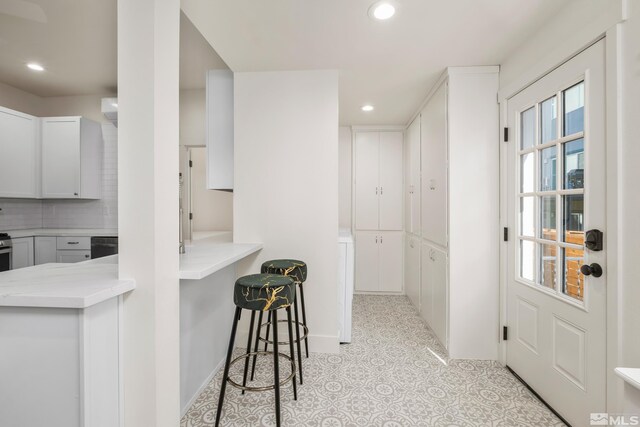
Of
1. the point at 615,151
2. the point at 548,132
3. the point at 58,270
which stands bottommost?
the point at 58,270

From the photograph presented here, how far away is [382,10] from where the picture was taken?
1.63 meters

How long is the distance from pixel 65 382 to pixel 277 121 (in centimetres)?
210

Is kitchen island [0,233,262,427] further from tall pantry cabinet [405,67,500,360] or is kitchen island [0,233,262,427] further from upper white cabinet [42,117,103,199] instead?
upper white cabinet [42,117,103,199]

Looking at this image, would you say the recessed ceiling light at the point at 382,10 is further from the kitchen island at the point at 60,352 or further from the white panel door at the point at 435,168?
the kitchen island at the point at 60,352

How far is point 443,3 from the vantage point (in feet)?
5.24

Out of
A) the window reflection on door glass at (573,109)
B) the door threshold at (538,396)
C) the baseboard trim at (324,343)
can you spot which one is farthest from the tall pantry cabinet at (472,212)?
the baseboard trim at (324,343)

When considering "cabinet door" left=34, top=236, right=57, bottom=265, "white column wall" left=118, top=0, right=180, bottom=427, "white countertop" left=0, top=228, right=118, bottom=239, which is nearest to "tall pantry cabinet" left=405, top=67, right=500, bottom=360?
"white column wall" left=118, top=0, right=180, bottom=427

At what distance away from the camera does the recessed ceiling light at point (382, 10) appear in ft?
5.22

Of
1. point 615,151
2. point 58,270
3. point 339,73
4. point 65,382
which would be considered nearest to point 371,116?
point 339,73

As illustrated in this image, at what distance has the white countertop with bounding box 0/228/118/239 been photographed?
3191mm

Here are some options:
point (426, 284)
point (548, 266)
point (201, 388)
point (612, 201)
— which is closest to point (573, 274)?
point (548, 266)

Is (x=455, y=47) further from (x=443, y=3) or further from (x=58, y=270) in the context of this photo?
(x=58, y=270)

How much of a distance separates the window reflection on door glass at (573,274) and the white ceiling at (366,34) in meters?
1.41

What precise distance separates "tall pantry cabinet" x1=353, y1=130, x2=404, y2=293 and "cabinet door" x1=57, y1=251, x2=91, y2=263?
3376 millimetres
